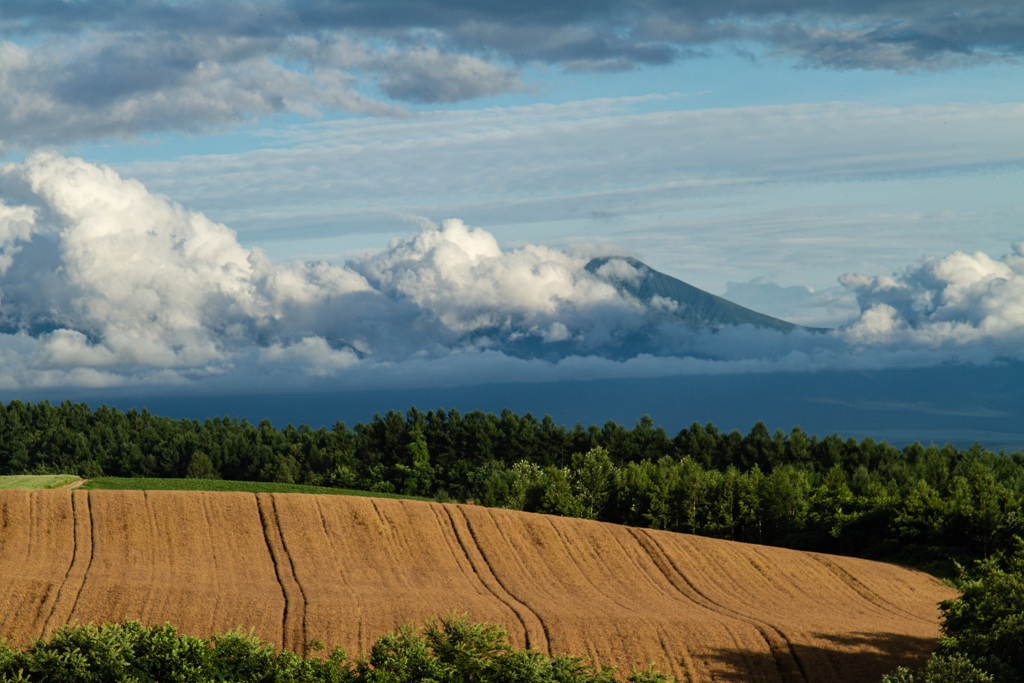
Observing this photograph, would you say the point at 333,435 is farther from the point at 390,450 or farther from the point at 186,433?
the point at 186,433

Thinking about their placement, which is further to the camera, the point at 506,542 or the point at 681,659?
the point at 506,542

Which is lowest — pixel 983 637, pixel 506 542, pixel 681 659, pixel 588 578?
pixel 681 659

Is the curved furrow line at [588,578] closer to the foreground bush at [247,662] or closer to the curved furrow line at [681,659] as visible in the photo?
the curved furrow line at [681,659]

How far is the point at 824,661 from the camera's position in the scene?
35.3 meters

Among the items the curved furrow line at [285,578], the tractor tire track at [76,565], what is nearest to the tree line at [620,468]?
the curved furrow line at [285,578]

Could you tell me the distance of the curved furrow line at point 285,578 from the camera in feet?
114

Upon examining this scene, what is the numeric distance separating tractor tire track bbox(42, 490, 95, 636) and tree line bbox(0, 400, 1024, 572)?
126 feet

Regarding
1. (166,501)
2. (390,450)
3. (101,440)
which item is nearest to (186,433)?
(101,440)

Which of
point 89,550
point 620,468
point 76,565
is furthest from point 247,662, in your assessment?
point 620,468

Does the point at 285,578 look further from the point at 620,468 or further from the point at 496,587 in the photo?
the point at 620,468

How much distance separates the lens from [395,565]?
4600 centimetres

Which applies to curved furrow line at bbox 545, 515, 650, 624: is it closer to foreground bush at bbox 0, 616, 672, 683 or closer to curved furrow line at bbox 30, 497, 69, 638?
foreground bush at bbox 0, 616, 672, 683

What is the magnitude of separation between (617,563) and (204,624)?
2332 centimetres

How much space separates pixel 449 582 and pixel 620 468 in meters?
55.7
